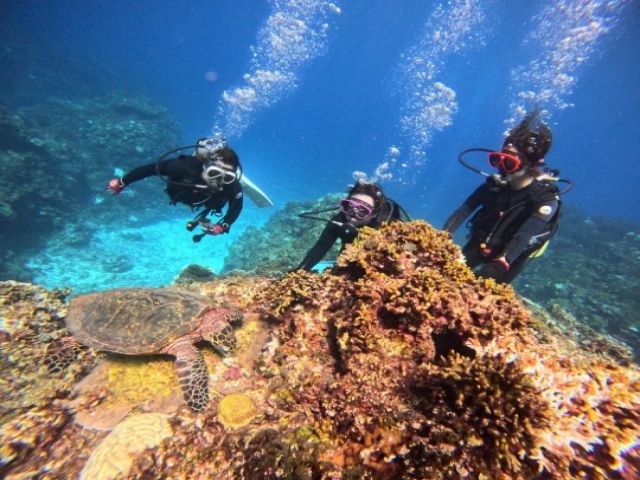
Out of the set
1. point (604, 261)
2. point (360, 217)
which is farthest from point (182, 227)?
point (604, 261)

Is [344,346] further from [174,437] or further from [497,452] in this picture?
[174,437]

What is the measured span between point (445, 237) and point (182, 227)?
2349 cm

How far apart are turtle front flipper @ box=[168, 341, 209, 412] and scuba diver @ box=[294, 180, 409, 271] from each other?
275 centimetres

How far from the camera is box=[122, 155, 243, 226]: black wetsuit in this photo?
7.05 m

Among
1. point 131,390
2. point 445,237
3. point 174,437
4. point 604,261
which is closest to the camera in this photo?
point 174,437

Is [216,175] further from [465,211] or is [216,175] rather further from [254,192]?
[465,211]

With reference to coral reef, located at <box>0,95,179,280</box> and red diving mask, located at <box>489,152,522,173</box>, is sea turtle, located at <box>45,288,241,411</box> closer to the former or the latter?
red diving mask, located at <box>489,152,522,173</box>

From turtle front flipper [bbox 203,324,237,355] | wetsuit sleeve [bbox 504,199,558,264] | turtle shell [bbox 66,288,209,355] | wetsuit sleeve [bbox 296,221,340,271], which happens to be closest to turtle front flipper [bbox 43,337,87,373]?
turtle shell [bbox 66,288,209,355]

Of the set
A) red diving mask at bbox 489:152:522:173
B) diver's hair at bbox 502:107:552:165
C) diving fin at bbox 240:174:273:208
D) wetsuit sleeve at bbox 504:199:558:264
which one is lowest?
diving fin at bbox 240:174:273:208

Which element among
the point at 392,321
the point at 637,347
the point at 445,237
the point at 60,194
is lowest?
the point at 60,194

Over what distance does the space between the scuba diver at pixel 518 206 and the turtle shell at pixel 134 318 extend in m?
4.49

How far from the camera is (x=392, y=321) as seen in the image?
2941 millimetres

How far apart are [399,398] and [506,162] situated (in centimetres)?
472

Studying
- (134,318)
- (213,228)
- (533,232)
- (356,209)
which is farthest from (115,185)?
(533,232)
